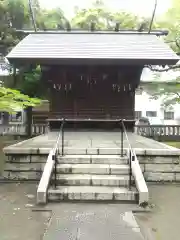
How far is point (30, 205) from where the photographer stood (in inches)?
252

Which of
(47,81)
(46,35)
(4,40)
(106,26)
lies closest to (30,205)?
(47,81)

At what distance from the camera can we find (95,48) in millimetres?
12352

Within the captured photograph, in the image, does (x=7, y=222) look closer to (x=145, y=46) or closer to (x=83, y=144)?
(x=83, y=144)

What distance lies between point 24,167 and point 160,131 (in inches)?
670

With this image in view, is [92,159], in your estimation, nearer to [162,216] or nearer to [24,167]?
[24,167]

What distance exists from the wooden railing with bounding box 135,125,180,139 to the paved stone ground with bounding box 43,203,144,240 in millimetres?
17662

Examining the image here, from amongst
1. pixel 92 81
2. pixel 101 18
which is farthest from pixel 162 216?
pixel 101 18

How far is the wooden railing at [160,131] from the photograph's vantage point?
23.4 meters

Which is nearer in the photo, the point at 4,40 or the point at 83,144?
the point at 83,144

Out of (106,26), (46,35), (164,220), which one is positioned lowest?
(164,220)

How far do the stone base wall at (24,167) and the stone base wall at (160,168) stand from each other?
2956 mm

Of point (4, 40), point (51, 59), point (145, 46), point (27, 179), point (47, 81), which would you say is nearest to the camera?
point (27, 179)

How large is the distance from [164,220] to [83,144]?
4831mm

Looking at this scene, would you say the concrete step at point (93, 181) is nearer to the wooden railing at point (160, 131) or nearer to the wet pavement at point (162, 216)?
the wet pavement at point (162, 216)
